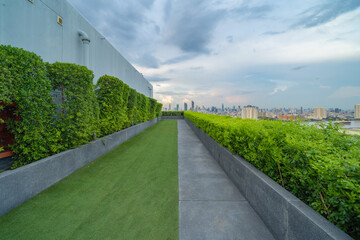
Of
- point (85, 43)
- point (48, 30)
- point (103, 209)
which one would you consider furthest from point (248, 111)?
point (85, 43)

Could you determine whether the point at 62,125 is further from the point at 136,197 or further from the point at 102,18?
the point at 102,18

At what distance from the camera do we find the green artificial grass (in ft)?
6.34

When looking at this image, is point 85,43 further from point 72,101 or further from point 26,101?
point 26,101

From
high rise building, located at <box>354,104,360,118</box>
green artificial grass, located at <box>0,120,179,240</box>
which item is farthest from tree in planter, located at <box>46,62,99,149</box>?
high rise building, located at <box>354,104,360,118</box>

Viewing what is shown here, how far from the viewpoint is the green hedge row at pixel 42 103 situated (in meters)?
2.60

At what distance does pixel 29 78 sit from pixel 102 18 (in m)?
7.40

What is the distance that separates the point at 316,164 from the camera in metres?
1.43

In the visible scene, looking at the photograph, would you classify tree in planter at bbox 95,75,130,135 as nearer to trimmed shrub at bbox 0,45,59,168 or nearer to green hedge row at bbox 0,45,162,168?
green hedge row at bbox 0,45,162,168

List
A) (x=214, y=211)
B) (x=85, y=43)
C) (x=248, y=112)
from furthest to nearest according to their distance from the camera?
(x=85, y=43), (x=248, y=112), (x=214, y=211)

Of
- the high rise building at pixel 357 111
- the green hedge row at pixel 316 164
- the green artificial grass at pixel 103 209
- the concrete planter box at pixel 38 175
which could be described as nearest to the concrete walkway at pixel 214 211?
the green artificial grass at pixel 103 209

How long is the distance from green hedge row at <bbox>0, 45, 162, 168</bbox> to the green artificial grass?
2.98 feet

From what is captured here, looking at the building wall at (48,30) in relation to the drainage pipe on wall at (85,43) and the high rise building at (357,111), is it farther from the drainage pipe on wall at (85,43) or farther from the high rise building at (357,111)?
the high rise building at (357,111)

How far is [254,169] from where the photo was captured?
2541mm

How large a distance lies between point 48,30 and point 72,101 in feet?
8.68
